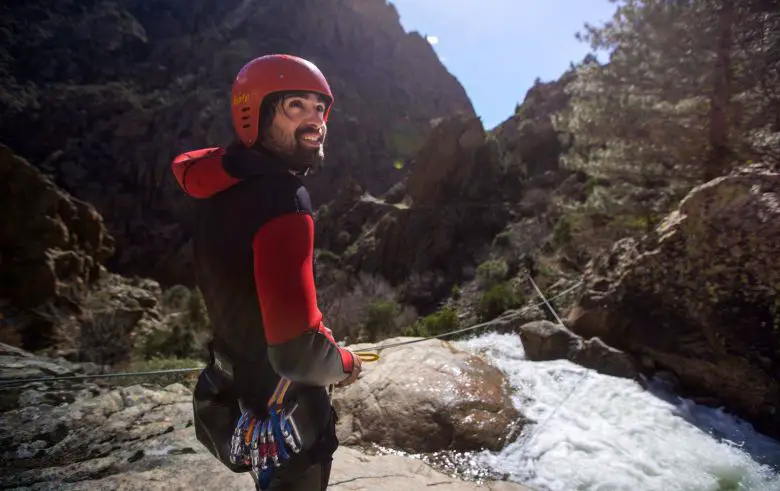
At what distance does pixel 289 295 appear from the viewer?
1.12m

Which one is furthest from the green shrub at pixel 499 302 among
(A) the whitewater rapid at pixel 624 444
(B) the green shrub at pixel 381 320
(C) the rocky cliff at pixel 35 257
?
(C) the rocky cliff at pixel 35 257

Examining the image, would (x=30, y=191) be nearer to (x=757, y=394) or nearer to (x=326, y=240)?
(x=326, y=240)

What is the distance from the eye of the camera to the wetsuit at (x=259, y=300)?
1.14m

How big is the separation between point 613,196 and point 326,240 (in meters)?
25.3

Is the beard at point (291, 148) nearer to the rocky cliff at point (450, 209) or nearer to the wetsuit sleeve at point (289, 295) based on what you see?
the wetsuit sleeve at point (289, 295)

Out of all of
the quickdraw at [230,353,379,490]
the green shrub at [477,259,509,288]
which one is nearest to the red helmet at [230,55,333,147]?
the quickdraw at [230,353,379,490]

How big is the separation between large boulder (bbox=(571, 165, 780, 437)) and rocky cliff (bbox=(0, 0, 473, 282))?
40.8 meters

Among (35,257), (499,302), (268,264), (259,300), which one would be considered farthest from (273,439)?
(35,257)

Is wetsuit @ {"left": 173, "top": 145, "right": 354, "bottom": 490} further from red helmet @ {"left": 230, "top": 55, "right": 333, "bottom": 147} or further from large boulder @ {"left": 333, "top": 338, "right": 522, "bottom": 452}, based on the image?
large boulder @ {"left": 333, "top": 338, "right": 522, "bottom": 452}

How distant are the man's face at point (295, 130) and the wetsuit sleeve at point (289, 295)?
27 cm

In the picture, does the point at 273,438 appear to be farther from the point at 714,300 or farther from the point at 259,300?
the point at 714,300

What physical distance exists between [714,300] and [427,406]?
329 centimetres

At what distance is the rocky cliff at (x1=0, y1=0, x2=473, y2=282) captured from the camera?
1758 inches

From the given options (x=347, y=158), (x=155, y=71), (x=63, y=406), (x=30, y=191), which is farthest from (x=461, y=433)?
(x=155, y=71)
